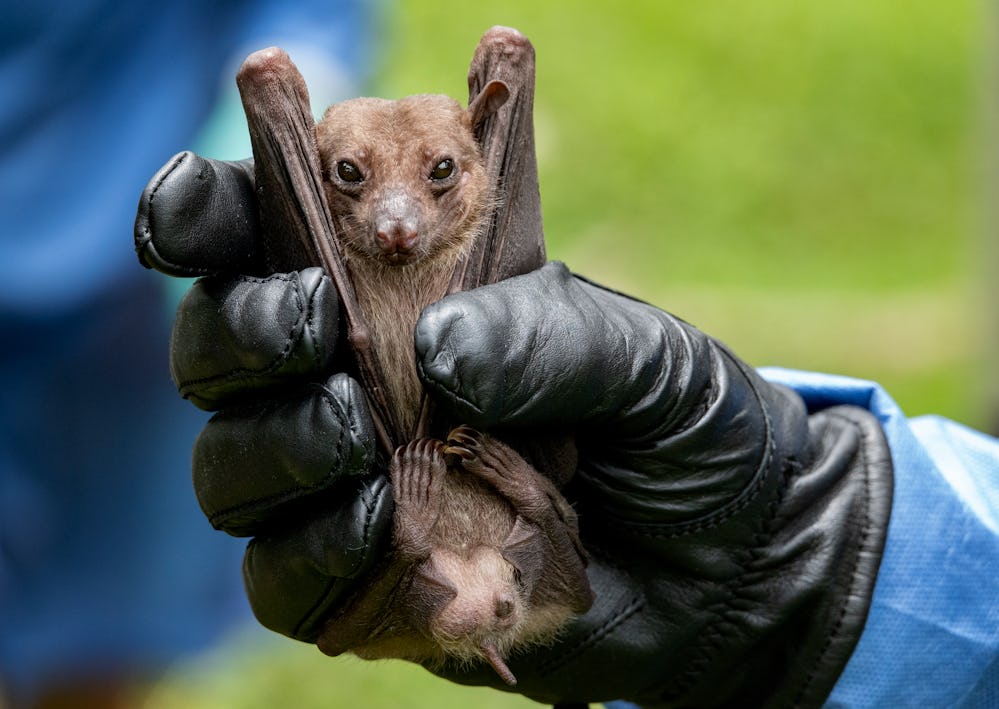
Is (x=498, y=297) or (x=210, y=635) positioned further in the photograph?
(x=210, y=635)

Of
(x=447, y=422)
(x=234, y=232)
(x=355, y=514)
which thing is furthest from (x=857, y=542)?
(x=234, y=232)

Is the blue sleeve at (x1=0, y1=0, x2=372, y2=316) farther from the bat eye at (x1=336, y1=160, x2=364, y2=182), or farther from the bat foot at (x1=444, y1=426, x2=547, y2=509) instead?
the bat foot at (x1=444, y1=426, x2=547, y2=509)

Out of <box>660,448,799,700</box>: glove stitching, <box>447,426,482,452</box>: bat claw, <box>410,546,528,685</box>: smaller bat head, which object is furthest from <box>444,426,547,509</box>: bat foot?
<box>660,448,799,700</box>: glove stitching

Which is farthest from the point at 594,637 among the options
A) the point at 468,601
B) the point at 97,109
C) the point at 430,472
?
the point at 97,109

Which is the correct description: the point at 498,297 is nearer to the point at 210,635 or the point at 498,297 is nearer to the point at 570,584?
the point at 570,584

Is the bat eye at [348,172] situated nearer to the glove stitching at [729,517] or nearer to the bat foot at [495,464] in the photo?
the bat foot at [495,464]

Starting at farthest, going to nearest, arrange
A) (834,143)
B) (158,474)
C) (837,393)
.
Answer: (834,143)
(158,474)
(837,393)

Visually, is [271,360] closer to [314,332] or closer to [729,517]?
[314,332]
